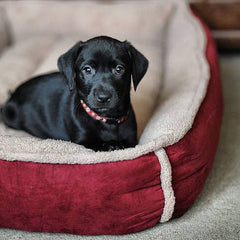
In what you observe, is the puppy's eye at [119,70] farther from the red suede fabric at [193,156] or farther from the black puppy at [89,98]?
the red suede fabric at [193,156]

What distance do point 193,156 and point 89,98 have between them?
552mm

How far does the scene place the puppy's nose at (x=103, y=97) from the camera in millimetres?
1671

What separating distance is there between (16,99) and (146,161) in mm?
1089

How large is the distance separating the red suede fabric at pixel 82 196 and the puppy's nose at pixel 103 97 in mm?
305

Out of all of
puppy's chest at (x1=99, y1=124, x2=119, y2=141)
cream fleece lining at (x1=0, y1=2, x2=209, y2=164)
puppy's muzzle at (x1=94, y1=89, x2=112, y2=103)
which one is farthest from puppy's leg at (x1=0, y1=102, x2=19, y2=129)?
puppy's muzzle at (x1=94, y1=89, x2=112, y2=103)

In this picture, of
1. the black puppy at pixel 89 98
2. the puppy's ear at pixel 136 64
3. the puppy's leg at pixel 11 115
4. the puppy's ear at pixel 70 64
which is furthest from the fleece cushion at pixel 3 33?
the puppy's ear at pixel 136 64

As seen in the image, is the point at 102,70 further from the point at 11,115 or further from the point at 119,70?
the point at 11,115

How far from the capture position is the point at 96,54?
5.57ft

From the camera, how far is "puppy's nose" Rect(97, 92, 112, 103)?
167 cm

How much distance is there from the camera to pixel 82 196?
1.56 m

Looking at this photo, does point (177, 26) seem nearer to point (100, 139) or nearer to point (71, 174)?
point (100, 139)

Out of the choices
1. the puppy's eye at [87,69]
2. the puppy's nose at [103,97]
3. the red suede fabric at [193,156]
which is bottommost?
the red suede fabric at [193,156]

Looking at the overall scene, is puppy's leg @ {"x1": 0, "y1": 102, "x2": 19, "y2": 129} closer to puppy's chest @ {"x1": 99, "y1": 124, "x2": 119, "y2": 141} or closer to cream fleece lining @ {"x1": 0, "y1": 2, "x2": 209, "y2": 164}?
cream fleece lining @ {"x1": 0, "y1": 2, "x2": 209, "y2": 164}

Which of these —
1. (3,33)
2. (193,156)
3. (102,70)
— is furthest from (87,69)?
(3,33)
